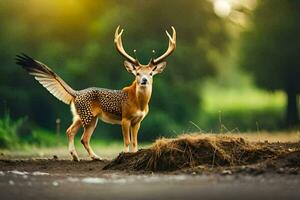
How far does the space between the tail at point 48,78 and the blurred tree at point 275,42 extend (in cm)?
617

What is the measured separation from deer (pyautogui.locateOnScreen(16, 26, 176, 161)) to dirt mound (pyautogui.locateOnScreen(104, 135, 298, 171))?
1745mm

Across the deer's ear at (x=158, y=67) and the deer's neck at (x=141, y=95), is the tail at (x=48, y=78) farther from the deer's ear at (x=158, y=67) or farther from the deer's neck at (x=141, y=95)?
the deer's ear at (x=158, y=67)

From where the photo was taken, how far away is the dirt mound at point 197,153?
41.6 ft

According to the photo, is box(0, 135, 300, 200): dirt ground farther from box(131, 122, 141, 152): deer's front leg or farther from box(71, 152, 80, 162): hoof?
box(131, 122, 141, 152): deer's front leg

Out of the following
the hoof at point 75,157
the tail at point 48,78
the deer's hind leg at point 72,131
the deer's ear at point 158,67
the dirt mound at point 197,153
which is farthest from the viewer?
the tail at point 48,78

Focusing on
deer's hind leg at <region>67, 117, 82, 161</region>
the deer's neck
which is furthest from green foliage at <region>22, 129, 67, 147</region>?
the deer's neck

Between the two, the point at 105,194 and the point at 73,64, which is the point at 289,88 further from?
the point at 105,194

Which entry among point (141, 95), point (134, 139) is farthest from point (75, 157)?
point (141, 95)

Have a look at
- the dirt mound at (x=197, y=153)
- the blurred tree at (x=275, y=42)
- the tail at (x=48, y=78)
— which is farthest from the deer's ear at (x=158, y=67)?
the blurred tree at (x=275, y=42)

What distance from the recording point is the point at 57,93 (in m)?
15.6

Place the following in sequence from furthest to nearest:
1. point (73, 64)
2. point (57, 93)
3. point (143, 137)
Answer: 1. point (73, 64)
2. point (143, 137)
3. point (57, 93)

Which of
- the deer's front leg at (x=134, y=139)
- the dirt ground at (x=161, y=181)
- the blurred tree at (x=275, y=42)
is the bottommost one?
the dirt ground at (x=161, y=181)

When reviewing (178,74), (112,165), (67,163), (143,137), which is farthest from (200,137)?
(178,74)

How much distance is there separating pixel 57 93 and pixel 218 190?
6064 mm
